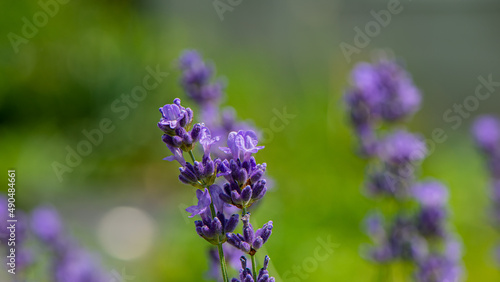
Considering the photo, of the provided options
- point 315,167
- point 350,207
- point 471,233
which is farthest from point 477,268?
point 315,167

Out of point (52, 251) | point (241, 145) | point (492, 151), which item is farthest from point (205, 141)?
point (492, 151)

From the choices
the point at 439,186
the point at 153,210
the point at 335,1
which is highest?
the point at 335,1

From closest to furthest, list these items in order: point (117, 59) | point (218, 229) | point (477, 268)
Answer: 1. point (218, 229)
2. point (477, 268)
3. point (117, 59)

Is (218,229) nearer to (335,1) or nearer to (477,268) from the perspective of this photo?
(477,268)

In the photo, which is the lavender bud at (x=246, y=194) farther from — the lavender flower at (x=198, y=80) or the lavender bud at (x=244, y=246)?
the lavender flower at (x=198, y=80)

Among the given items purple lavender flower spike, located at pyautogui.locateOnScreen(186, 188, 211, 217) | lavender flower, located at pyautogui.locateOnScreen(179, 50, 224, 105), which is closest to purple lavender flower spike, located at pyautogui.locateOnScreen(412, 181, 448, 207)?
lavender flower, located at pyautogui.locateOnScreen(179, 50, 224, 105)

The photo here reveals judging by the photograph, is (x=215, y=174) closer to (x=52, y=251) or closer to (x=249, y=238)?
(x=249, y=238)
